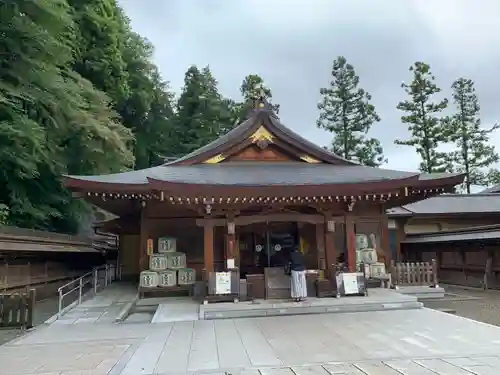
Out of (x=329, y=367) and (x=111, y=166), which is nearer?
(x=329, y=367)

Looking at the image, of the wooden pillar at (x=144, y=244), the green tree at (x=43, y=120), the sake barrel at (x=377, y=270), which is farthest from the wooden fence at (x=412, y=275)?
the green tree at (x=43, y=120)

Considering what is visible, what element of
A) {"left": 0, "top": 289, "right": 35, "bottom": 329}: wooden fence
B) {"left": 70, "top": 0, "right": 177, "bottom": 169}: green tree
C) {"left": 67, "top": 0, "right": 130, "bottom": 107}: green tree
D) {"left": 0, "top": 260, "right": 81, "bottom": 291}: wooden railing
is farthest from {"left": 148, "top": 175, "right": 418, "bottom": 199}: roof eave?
{"left": 67, "top": 0, "right": 130, "bottom": 107}: green tree

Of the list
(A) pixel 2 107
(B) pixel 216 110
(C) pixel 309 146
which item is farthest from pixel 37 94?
(B) pixel 216 110

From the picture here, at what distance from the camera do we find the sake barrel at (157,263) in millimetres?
10461

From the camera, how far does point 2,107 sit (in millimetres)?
12672

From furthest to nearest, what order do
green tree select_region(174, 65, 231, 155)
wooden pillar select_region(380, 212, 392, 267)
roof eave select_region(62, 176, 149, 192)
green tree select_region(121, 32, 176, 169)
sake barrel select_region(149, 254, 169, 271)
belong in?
green tree select_region(174, 65, 231, 155)
green tree select_region(121, 32, 176, 169)
wooden pillar select_region(380, 212, 392, 267)
sake barrel select_region(149, 254, 169, 271)
roof eave select_region(62, 176, 149, 192)

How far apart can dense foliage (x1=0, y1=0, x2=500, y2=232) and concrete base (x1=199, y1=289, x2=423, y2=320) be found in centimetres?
748

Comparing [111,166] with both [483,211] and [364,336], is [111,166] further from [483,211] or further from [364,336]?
[483,211]

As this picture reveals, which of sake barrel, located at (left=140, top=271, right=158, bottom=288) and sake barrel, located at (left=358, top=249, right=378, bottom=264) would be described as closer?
sake barrel, located at (left=140, top=271, right=158, bottom=288)

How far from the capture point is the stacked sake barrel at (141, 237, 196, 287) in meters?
10.2

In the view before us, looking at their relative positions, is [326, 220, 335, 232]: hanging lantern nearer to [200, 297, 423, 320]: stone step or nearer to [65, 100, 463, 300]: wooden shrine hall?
[65, 100, 463, 300]: wooden shrine hall

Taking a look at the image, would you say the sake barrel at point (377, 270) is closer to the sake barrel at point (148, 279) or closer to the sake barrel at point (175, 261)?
the sake barrel at point (175, 261)

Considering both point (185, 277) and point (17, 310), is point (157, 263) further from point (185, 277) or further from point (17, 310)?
point (17, 310)

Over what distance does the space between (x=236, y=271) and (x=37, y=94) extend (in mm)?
9132
